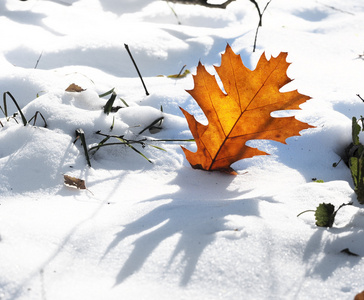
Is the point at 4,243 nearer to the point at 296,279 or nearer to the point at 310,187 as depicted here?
the point at 296,279

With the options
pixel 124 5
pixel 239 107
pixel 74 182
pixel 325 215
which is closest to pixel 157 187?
pixel 74 182

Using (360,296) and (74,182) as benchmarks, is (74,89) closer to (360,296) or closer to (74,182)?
(74,182)

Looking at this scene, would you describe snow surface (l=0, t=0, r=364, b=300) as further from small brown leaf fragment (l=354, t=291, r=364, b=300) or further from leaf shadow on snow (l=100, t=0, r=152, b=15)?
leaf shadow on snow (l=100, t=0, r=152, b=15)

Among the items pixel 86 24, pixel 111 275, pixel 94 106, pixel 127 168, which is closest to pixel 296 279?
pixel 111 275

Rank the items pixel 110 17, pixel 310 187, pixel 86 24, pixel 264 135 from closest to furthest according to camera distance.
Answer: pixel 310 187 < pixel 264 135 < pixel 86 24 < pixel 110 17

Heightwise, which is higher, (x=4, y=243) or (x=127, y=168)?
(x=4, y=243)

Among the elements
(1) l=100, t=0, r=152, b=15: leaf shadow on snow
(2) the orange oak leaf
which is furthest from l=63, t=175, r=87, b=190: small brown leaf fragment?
(1) l=100, t=0, r=152, b=15: leaf shadow on snow
